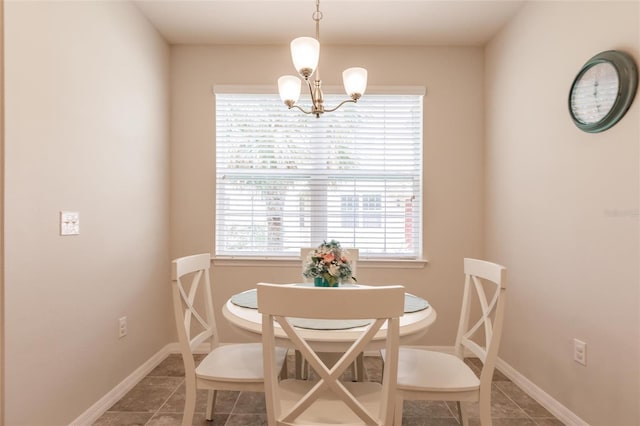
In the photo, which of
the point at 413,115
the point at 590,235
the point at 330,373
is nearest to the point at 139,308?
the point at 330,373

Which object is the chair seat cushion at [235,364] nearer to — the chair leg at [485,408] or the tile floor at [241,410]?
the tile floor at [241,410]

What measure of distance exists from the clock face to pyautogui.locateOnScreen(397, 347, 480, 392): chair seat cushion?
4.67ft

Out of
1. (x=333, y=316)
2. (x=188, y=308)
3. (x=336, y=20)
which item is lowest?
(x=188, y=308)

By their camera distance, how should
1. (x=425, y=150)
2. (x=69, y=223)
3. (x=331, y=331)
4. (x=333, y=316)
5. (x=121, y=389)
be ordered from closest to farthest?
(x=333, y=316) < (x=331, y=331) < (x=69, y=223) < (x=121, y=389) < (x=425, y=150)

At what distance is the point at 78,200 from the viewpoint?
188 cm

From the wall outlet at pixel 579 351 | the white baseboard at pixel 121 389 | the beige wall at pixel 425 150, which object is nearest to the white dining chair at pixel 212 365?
the white baseboard at pixel 121 389

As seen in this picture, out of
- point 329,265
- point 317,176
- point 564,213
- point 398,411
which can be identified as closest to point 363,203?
point 317,176

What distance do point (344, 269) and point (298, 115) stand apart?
65.1 inches

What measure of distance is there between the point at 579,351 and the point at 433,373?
94cm

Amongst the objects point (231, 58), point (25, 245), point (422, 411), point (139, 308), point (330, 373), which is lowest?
point (422, 411)

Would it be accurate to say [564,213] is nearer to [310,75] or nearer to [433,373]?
[433,373]

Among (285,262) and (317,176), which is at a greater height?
(317,176)

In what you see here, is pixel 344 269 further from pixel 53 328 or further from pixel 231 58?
pixel 231 58

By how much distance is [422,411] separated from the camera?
2072mm
